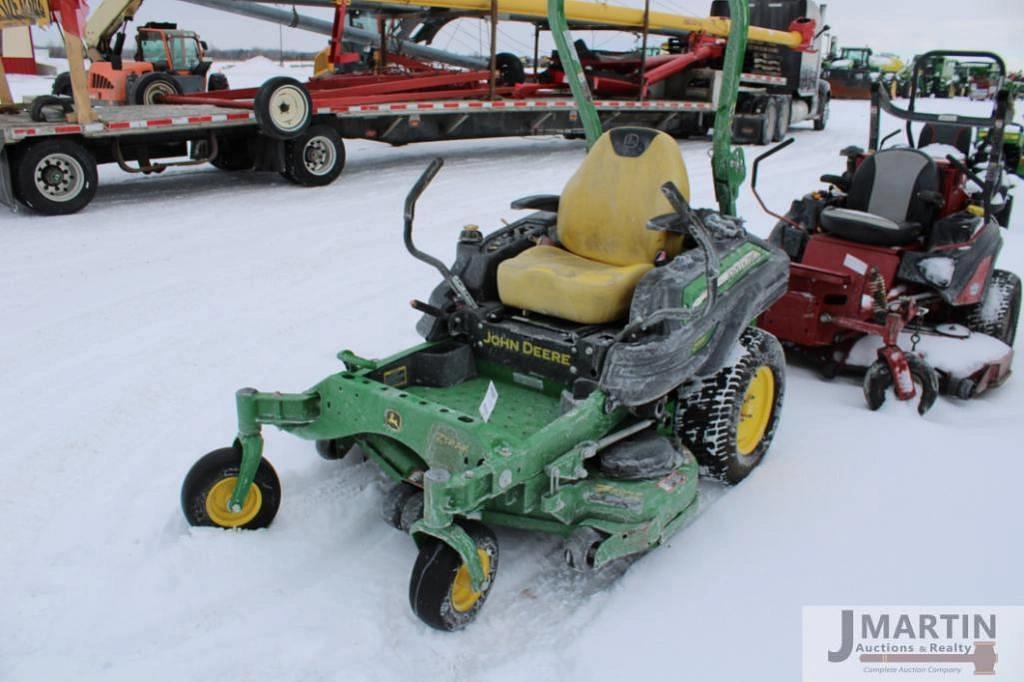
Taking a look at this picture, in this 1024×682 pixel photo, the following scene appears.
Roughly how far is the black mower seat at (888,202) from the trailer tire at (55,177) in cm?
634

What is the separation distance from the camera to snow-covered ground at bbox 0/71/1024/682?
2572mm

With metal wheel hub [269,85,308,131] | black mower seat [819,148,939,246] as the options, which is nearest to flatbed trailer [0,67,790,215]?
metal wheel hub [269,85,308,131]

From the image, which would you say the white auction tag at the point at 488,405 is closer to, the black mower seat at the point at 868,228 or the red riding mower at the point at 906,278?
the red riding mower at the point at 906,278

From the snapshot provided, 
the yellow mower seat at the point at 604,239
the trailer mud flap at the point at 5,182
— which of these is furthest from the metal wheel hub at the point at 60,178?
the yellow mower seat at the point at 604,239

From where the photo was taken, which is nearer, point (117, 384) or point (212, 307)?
point (117, 384)

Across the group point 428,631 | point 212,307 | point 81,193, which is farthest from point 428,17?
point 428,631

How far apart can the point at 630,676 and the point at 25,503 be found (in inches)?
90.4

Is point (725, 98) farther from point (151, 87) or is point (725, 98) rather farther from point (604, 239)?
point (151, 87)

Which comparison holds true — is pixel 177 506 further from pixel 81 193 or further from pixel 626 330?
pixel 81 193

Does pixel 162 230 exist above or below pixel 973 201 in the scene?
below

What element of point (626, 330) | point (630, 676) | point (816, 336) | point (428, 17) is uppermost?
point (428, 17)

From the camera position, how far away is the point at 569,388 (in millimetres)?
3371

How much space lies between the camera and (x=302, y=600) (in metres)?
2.77

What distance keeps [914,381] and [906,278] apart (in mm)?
787
